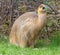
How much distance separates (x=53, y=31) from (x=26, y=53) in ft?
9.52

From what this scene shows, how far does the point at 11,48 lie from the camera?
845cm

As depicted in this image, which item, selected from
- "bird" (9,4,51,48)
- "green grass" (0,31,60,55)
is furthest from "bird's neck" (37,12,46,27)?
"green grass" (0,31,60,55)

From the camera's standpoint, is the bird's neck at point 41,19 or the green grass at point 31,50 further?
the bird's neck at point 41,19

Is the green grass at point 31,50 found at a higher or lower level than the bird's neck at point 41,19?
lower

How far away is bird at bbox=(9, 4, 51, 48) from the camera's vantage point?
858 cm

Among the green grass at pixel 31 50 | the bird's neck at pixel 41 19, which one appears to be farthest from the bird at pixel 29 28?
the green grass at pixel 31 50

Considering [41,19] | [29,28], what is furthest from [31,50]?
[41,19]

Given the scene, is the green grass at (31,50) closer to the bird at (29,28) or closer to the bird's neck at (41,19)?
the bird at (29,28)

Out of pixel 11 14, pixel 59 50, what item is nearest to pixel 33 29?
pixel 59 50

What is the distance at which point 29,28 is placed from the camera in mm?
8578

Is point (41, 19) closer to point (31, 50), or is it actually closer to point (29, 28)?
point (29, 28)

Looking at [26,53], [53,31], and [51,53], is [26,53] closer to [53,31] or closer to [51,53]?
[51,53]

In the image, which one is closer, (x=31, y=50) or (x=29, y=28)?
(x=31, y=50)

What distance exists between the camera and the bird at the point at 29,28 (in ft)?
28.1
